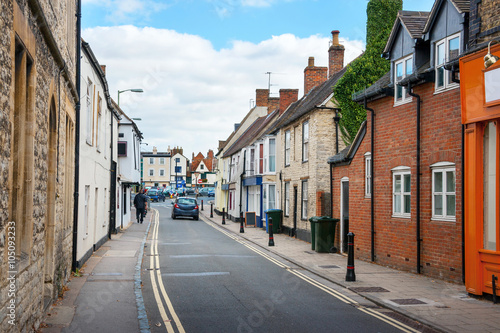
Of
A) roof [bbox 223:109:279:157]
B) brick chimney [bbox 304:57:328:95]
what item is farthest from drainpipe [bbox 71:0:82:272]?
roof [bbox 223:109:279:157]

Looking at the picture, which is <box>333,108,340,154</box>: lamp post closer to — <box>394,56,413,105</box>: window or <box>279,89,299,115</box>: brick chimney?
<box>394,56,413,105</box>: window

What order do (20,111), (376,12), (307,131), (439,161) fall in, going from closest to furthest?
(20,111) < (439,161) < (376,12) < (307,131)

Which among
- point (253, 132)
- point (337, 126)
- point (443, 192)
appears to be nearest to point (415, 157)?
point (443, 192)

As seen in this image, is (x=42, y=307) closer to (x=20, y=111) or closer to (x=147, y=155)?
(x=20, y=111)

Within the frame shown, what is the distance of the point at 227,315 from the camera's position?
855 cm

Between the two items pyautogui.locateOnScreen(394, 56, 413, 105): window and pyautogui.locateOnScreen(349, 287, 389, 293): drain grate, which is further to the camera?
pyautogui.locateOnScreen(394, 56, 413, 105): window

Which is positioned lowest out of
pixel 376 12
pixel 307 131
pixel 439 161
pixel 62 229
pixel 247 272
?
pixel 247 272

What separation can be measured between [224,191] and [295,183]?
21.2 meters

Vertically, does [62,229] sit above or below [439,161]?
below

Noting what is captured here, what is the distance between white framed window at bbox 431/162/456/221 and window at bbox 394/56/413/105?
245 cm

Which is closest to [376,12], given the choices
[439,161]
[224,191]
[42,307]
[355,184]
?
[355,184]

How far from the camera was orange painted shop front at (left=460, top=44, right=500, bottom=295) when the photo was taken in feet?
31.2

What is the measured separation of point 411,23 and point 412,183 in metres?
4.56

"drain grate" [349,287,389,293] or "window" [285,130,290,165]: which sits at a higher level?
"window" [285,130,290,165]
